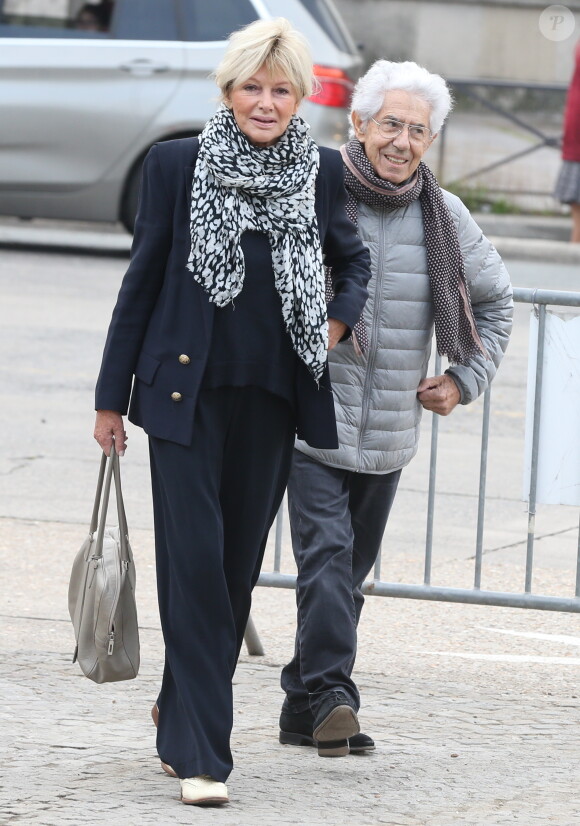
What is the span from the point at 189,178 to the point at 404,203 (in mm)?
658

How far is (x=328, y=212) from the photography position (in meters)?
4.11

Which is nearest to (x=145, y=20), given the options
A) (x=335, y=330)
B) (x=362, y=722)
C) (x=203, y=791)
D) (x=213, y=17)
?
(x=213, y=17)

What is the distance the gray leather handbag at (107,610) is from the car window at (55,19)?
369 inches

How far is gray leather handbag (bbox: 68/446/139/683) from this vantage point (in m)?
4.06

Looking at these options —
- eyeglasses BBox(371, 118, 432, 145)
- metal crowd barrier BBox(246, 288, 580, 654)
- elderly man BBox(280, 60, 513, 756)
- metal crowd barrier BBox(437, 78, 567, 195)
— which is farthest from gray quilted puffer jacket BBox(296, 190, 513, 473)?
metal crowd barrier BBox(437, 78, 567, 195)

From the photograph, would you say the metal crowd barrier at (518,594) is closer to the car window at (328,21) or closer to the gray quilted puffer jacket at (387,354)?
the gray quilted puffer jacket at (387,354)

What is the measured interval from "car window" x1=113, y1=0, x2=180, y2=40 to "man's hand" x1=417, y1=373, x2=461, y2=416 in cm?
899

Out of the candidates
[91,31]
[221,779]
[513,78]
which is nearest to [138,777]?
[221,779]

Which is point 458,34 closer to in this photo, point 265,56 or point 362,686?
point 362,686

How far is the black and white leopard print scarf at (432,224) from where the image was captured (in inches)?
170

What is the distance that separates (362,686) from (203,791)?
1.13 meters

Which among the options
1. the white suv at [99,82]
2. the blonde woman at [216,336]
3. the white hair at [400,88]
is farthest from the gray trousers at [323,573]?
the white suv at [99,82]

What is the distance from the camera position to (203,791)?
3910mm

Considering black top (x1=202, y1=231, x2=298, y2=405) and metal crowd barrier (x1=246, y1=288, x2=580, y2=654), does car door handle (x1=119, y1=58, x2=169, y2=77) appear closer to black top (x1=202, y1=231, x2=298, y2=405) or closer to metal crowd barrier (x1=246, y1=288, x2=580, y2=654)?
metal crowd barrier (x1=246, y1=288, x2=580, y2=654)
